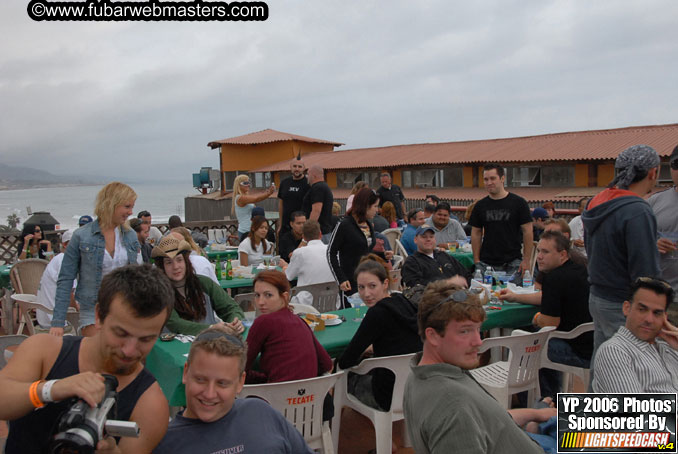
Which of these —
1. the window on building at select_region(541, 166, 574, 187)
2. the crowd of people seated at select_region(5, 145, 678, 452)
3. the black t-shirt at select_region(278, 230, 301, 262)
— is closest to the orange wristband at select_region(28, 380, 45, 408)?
the crowd of people seated at select_region(5, 145, 678, 452)

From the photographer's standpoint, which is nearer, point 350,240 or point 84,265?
point 84,265

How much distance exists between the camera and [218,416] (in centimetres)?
192

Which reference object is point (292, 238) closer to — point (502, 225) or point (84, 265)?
point (502, 225)

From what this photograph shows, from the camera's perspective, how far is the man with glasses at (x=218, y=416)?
1881mm

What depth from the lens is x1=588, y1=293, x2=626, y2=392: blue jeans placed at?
314 cm

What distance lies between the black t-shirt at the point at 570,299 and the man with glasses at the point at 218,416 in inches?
103

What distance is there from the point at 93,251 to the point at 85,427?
9.56 ft

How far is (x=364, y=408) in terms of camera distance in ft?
10.9

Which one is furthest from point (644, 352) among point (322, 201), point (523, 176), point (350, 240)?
point (523, 176)

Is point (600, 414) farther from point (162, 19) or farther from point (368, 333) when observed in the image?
point (162, 19)

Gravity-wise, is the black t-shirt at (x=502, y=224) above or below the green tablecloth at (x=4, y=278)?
above

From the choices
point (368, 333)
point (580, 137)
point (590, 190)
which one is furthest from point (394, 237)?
point (580, 137)

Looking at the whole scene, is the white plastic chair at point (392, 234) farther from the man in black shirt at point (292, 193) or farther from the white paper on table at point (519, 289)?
the white paper on table at point (519, 289)

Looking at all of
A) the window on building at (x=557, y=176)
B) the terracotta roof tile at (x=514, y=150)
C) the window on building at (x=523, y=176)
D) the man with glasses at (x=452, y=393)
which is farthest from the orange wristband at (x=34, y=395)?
the window on building at (x=523, y=176)
